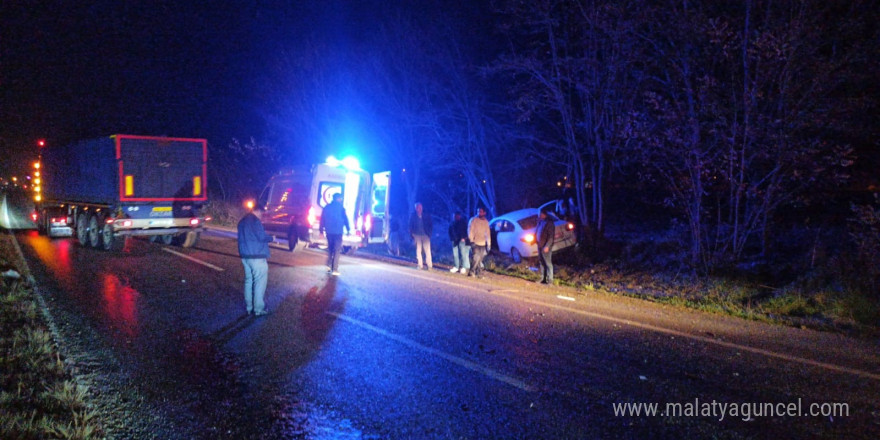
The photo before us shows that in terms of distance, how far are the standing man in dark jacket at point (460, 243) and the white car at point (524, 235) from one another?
254 cm

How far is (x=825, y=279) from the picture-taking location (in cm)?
1001

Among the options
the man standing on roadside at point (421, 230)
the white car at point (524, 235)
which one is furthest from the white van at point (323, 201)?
the white car at point (524, 235)

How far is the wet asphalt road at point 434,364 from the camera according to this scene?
423 centimetres

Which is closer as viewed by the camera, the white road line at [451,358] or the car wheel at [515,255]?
the white road line at [451,358]

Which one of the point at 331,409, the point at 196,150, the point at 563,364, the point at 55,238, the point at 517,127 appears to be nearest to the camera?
the point at 331,409

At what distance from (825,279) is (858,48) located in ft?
15.3

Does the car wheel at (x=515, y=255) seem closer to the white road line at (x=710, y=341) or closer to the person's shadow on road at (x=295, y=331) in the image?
the white road line at (x=710, y=341)

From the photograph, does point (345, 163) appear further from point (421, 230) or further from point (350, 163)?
point (421, 230)


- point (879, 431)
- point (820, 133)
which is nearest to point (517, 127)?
point (820, 133)

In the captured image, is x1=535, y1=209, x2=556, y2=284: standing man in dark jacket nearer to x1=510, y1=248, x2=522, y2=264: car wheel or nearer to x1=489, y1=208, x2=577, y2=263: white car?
x1=489, y1=208, x2=577, y2=263: white car

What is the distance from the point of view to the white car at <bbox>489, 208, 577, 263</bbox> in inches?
603

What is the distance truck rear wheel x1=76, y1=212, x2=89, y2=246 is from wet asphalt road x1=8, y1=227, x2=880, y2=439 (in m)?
7.27

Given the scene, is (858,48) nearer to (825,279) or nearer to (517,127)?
(825,279)

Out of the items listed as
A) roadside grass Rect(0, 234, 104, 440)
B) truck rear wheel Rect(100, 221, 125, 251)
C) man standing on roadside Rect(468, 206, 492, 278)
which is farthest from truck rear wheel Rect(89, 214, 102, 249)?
man standing on roadside Rect(468, 206, 492, 278)
